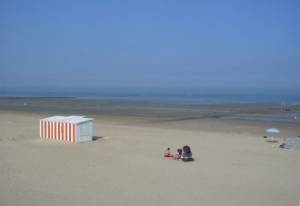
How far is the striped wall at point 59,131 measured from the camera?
1656cm

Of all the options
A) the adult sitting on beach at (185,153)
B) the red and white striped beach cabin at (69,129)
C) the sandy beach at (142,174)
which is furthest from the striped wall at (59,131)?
the adult sitting on beach at (185,153)

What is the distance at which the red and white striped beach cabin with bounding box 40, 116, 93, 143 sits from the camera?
1653 cm

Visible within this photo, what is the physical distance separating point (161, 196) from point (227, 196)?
50.7 inches

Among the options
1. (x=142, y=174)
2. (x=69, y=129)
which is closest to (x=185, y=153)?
(x=142, y=174)

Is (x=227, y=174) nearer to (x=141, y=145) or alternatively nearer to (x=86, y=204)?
(x=86, y=204)

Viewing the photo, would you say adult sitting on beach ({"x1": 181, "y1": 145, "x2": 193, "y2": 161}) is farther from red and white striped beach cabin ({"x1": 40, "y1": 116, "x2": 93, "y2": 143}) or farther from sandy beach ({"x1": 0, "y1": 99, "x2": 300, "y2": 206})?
red and white striped beach cabin ({"x1": 40, "y1": 116, "x2": 93, "y2": 143})

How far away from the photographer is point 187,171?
11188mm

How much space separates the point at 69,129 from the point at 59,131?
627 millimetres

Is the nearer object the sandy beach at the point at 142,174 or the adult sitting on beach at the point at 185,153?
the sandy beach at the point at 142,174

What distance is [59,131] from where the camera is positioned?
56.0ft

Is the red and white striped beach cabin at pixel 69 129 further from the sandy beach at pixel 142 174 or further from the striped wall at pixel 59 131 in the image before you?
the sandy beach at pixel 142 174

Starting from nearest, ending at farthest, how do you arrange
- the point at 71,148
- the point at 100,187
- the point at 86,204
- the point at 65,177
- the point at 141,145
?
the point at 86,204
the point at 100,187
the point at 65,177
the point at 71,148
the point at 141,145

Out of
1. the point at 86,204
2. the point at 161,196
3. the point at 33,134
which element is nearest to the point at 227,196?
the point at 161,196

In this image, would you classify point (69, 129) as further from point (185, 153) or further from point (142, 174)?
point (142, 174)
